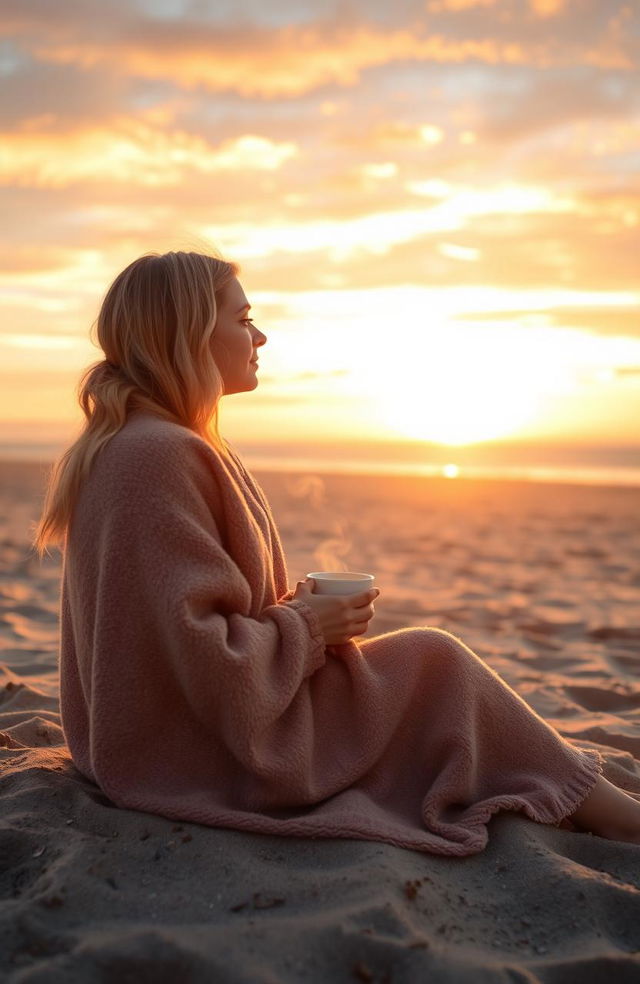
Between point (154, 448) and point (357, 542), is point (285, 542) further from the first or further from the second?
point (154, 448)

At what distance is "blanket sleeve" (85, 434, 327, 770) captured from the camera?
7.64 feet

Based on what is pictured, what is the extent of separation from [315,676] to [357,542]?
7056 millimetres

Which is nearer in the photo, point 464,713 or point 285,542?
point 464,713

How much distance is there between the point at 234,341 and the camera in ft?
9.30

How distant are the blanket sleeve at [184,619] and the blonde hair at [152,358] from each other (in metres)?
0.22

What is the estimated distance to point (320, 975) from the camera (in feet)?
6.14

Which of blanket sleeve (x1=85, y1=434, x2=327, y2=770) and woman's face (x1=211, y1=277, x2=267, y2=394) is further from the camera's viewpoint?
woman's face (x1=211, y1=277, x2=267, y2=394)

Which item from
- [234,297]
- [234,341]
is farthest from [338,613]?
[234,297]

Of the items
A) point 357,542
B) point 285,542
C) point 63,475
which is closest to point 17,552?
point 285,542

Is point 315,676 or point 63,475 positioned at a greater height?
point 63,475

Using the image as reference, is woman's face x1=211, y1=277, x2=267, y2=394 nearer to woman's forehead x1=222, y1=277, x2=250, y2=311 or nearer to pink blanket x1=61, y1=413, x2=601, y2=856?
woman's forehead x1=222, y1=277, x2=250, y2=311

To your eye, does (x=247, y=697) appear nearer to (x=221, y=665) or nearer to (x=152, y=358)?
(x=221, y=665)

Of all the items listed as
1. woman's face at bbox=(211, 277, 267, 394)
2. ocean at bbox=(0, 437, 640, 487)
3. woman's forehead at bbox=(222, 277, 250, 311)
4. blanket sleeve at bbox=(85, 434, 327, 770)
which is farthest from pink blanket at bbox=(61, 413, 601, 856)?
ocean at bbox=(0, 437, 640, 487)

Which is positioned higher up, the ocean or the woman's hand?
the woman's hand
